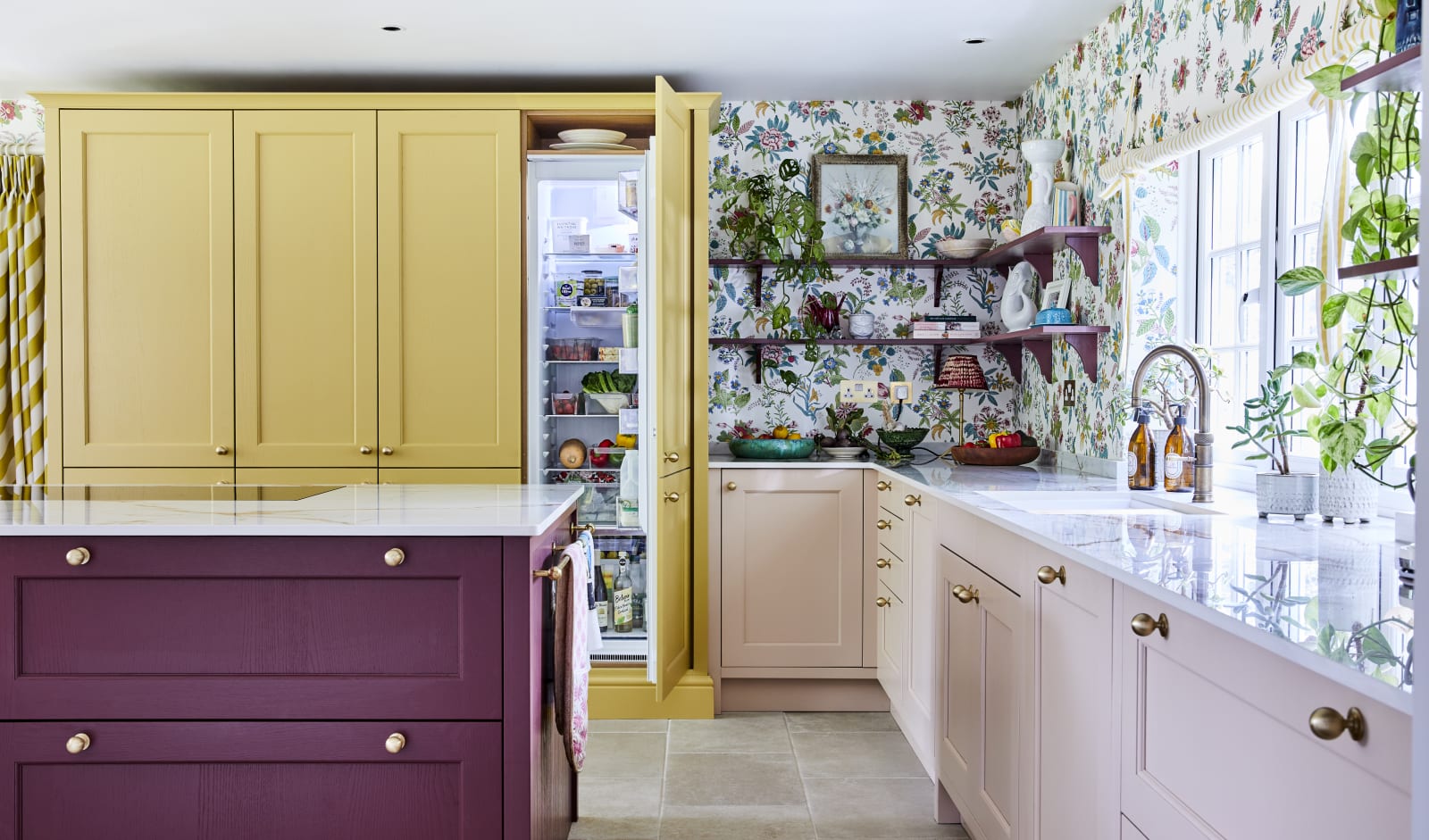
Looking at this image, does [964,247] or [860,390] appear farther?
[860,390]

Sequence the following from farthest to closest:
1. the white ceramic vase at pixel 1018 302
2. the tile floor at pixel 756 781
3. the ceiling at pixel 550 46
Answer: the white ceramic vase at pixel 1018 302, the ceiling at pixel 550 46, the tile floor at pixel 756 781

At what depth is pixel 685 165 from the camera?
3533 mm

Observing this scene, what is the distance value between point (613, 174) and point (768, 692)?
77.4 inches

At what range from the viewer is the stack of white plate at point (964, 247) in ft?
12.5

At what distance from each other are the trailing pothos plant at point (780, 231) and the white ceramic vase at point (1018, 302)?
68cm

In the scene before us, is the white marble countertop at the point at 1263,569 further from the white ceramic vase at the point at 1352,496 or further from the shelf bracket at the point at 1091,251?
the shelf bracket at the point at 1091,251

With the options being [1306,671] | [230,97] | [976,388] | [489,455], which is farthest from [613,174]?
[1306,671]

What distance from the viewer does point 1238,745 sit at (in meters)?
1.20

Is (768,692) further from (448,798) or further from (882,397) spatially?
(448,798)

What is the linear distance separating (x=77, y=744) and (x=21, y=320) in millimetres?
2716

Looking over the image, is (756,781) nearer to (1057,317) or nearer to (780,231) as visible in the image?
(1057,317)

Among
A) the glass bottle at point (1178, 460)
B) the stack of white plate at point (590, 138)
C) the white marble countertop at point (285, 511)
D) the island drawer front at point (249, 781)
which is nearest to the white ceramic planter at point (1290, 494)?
the glass bottle at point (1178, 460)

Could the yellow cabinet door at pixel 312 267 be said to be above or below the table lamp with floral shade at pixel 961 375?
above

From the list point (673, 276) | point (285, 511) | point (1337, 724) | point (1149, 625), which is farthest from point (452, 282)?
point (1337, 724)
